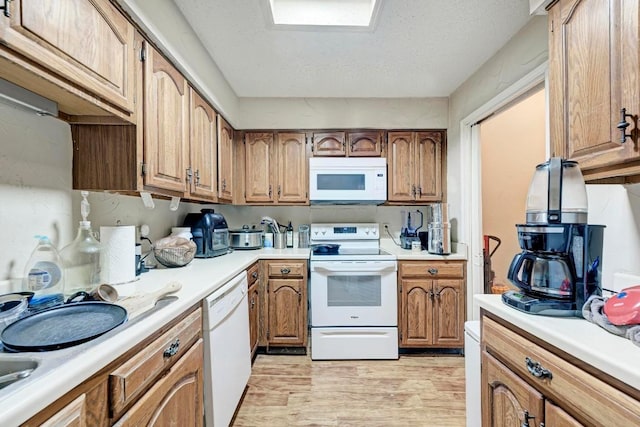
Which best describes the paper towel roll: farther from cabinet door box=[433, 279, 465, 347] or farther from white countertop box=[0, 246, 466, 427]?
cabinet door box=[433, 279, 465, 347]

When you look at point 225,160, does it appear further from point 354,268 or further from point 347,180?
point 354,268

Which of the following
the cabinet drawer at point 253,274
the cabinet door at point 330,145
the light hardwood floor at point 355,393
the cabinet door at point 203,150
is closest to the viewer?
the light hardwood floor at point 355,393

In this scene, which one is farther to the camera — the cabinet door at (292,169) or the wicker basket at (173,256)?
the cabinet door at (292,169)

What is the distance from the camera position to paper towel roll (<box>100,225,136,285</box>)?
1311 mm

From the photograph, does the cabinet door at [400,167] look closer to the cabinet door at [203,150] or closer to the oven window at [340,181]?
the oven window at [340,181]

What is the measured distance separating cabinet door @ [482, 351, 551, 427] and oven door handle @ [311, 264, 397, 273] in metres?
1.23

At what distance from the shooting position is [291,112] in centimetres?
279

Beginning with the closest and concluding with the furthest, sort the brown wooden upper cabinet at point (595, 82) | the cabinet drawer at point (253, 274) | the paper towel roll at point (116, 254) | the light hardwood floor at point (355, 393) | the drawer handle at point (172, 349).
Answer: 1. the brown wooden upper cabinet at point (595, 82)
2. the drawer handle at point (172, 349)
3. the paper towel roll at point (116, 254)
4. the light hardwood floor at point (355, 393)
5. the cabinet drawer at point (253, 274)

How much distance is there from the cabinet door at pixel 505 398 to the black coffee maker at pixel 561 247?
24cm

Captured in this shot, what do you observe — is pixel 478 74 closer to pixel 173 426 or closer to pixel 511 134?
pixel 511 134

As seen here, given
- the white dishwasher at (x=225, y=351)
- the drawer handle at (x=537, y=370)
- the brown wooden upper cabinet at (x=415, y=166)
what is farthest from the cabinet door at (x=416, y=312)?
the drawer handle at (x=537, y=370)

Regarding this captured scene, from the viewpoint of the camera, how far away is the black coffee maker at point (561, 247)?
3.14 ft

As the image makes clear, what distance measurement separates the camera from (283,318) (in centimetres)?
245

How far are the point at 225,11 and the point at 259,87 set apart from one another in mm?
987
